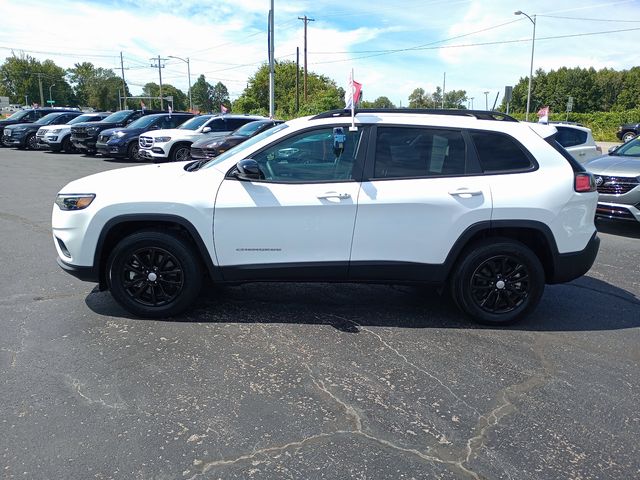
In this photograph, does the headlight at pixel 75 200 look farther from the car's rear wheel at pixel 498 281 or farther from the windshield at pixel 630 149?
the windshield at pixel 630 149

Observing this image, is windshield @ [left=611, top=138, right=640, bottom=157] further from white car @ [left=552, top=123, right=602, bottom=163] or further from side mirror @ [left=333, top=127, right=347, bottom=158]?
side mirror @ [left=333, top=127, right=347, bottom=158]

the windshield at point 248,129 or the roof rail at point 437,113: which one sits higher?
the windshield at point 248,129

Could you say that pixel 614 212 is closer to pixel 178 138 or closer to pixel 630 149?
pixel 630 149

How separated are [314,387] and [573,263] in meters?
2.59

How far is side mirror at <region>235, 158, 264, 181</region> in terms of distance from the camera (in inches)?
166

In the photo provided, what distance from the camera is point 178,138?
665 inches

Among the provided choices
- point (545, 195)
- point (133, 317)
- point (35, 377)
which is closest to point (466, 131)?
point (545, 195)

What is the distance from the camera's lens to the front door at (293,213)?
14.2 ft

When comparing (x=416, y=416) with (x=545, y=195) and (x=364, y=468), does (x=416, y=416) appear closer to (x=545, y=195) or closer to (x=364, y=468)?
(x=364, y=468)

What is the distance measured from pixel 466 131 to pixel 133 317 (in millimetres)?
3300

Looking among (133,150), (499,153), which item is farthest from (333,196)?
(133,150)

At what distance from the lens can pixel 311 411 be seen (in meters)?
3.22

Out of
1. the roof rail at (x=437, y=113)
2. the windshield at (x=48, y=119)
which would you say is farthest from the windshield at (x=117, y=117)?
the roof rail at (x=437, y=113)

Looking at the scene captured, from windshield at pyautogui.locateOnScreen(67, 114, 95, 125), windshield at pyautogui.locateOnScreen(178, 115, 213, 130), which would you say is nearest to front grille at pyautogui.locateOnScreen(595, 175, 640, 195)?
windshield at pyautogui.locateOnScreen(178, 115, 213, 130)
